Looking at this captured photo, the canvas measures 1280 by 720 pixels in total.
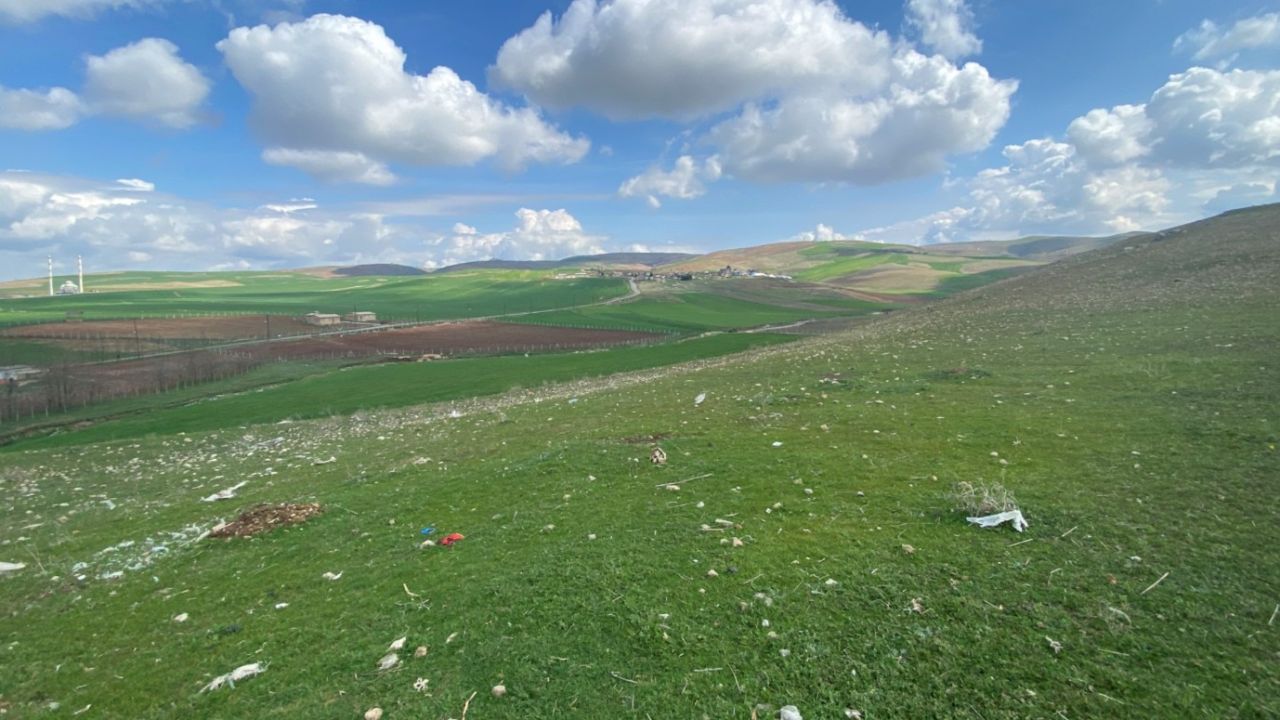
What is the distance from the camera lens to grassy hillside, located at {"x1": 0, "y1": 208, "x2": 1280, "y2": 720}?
6.23 m

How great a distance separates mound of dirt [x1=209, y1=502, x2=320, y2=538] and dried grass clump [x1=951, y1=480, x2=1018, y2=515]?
551 inches

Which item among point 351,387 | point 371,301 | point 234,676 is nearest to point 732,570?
point 234,676

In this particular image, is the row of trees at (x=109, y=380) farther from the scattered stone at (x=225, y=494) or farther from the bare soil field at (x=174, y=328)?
the scattered stone at (x=225, y=494)

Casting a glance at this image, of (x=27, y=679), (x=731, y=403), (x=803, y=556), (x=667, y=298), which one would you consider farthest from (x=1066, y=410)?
(x=667, y=298)

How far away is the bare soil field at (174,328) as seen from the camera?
264ft

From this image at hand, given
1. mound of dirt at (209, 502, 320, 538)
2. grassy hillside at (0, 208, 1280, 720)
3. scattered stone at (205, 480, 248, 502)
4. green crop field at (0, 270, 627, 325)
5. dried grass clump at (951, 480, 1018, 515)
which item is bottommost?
scattered stone at (205, 480, 248, 502)

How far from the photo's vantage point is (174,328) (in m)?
91.6

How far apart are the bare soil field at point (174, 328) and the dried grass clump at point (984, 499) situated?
102 m

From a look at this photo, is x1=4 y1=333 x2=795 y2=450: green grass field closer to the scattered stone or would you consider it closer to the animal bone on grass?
the scattered stone

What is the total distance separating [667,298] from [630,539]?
13225cm

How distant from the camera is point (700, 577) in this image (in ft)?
27.3

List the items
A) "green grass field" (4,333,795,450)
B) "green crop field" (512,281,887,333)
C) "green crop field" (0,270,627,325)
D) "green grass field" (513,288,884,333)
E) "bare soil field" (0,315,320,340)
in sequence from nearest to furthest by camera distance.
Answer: "green grass field" (4,333,795,450) → "bare soil field" (0,315,320,340) → "green grass field" (513,288,884,333) → "green crop field" (512,281,887,333) → "green crop field" (0,270,627,325)

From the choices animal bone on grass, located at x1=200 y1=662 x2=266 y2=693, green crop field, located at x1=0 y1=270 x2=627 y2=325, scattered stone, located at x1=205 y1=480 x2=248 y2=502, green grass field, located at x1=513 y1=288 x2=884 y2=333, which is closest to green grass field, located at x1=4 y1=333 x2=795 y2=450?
scattered stone, located at x1=205 y1=480 x2=248 y2=502

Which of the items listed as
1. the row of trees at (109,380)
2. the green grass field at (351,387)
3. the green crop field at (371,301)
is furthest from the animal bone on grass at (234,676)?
the green crop field at (371,301)
